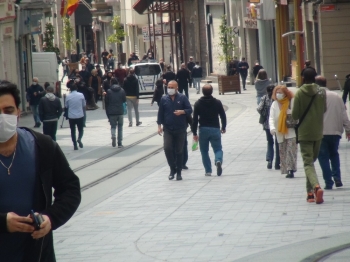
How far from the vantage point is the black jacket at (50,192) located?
4570 millimetres

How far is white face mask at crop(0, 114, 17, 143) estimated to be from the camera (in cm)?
442

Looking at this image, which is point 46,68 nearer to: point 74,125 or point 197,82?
point 197,82

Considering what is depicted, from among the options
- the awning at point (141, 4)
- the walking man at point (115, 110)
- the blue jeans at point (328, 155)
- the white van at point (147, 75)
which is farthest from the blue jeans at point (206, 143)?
the awning at point (141, 4)

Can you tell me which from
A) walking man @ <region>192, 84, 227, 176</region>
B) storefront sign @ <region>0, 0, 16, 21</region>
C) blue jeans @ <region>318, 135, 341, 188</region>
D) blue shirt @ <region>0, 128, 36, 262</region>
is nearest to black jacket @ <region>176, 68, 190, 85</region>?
storefront sign @ <region>0, 0, 16, 21</region>

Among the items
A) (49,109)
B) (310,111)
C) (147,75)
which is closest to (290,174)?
(310,111)

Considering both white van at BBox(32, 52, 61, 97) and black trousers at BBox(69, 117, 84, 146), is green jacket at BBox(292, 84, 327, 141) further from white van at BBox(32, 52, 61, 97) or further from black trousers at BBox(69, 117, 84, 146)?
white van at BBox(32, 52, 61, 97)

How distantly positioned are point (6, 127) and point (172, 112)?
37.1 ft

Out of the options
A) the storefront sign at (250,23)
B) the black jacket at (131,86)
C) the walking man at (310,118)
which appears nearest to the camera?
the walking man at (310,118)

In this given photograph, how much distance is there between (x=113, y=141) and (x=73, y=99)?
137 cm

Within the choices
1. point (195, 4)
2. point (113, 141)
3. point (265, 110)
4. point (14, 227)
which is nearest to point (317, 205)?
point (265, 110)

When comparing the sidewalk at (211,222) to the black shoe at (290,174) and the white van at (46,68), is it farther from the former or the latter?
the white van at (46,68)

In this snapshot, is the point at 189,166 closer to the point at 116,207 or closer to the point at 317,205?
the point at 116,207

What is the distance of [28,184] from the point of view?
4.55 metres

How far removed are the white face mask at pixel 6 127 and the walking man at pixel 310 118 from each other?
7.30m
